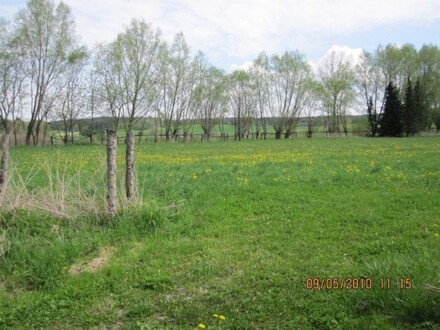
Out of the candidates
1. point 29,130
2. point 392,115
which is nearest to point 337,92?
point 392,115

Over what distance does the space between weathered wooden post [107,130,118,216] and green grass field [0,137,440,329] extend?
21 cm

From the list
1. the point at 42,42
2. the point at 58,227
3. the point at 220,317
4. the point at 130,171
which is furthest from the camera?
the point at 42,42

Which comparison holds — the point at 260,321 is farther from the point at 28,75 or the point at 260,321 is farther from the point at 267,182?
the point at 28,75

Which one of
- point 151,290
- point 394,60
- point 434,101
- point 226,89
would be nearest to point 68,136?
point 226,89

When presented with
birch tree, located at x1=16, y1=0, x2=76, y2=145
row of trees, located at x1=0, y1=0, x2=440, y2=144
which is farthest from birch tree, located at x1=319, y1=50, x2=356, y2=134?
birch tree, located at x1=16, y1=0, x2=76, y2=145

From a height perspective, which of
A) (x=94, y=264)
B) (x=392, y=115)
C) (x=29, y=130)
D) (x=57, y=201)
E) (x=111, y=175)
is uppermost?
(x=392, y=115)

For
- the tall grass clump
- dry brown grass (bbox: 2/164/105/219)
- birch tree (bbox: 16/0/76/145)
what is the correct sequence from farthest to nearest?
birch tree (bbox: 16/0/76/145) → dry brown grass (bbox: 2/164/105/219) → the tall grass clump

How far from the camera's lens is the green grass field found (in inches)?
138

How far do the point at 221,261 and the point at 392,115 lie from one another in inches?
2321

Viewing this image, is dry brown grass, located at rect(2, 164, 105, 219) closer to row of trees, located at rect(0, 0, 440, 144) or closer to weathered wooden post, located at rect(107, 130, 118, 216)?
weathered wooden post, located at rect(107, 130, 118, 216)

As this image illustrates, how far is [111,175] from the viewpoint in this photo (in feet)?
20.1

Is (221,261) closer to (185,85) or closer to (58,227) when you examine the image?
(58,227)

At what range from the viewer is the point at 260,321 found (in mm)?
3414

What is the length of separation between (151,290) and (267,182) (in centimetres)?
667
